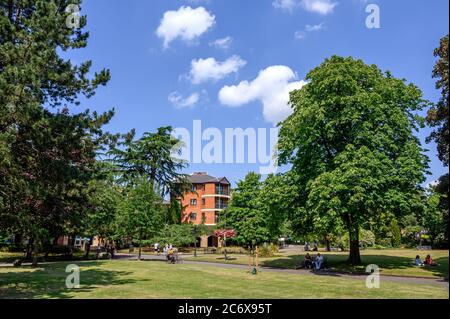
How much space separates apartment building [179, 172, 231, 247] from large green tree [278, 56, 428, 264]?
174 feet

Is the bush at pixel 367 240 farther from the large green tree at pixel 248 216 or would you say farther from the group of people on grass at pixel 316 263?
the group of people on grass at pixel 316 263

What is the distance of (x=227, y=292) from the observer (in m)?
17.0

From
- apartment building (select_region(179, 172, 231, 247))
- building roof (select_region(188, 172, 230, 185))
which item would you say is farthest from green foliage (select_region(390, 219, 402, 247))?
building roof (select_region(188, 172, 230, 185))

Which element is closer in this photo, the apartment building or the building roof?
the apartment building

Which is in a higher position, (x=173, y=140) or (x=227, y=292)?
(x=173, y=140)

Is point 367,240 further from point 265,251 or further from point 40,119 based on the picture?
point 40,119

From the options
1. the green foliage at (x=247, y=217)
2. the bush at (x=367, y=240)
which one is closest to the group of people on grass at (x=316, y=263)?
the green foliage at (x=247, y=217)

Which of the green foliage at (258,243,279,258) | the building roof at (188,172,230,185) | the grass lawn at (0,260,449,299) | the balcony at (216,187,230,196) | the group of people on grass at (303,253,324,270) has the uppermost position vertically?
the building roof at (188,172,230,185)

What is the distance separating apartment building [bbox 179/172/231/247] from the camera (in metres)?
84.7

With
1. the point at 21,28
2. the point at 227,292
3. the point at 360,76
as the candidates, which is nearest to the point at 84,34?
the point at 21,28

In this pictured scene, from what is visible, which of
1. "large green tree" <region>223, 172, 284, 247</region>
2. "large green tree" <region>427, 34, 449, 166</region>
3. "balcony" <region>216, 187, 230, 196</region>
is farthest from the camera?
"balcony" <region>216, 187, 230, 196</region>

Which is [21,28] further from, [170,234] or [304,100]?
[170,234]

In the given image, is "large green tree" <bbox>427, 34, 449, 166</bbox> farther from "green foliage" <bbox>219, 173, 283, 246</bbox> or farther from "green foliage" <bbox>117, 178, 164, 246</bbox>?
"green foliage" <bbox>117, 178, 164, 246</bbox>
